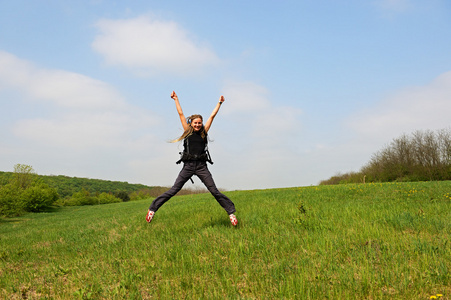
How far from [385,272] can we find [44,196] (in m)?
62.8

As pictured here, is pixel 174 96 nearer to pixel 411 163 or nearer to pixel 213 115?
pixel 213 115

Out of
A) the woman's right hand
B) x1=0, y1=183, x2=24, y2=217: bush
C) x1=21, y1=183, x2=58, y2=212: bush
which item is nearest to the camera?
the woman's right hand

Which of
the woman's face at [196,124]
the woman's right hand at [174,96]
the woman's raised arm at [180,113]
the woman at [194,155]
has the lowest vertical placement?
the woman at [194,155]

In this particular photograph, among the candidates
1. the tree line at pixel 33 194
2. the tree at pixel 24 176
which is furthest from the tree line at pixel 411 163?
the tree at pixel 24 176

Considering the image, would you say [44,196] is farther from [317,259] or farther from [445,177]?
[445,177]

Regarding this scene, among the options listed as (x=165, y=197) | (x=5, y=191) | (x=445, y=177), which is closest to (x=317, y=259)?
(x=165, y=197)

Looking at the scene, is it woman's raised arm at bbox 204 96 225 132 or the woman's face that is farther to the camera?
woman's raised arm at bbox 204 96 225 132

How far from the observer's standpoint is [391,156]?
55969 mm

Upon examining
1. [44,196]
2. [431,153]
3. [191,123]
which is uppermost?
[431,153]

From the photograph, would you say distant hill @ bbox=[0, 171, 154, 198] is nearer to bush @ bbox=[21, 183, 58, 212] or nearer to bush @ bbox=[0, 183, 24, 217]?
bush @ bbox=[21, 183, 58, 212]

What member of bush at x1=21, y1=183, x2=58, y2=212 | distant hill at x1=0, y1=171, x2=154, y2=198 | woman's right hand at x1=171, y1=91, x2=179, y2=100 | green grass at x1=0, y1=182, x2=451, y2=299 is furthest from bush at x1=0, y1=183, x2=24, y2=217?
distant hill at x1=0, y1=171, x2=154, y2=198

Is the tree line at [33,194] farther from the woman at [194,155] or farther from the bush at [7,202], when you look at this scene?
the woman at [194,155]

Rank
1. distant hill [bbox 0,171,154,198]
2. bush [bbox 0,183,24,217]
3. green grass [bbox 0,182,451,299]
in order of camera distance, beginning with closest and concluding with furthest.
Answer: green grass [bbox 0,182,451,299] < bush [bbox 0,183,24,217] < distant hill [bbox 0,171,154,198]

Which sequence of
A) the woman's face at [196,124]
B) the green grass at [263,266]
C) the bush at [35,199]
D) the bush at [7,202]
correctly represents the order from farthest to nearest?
the bush at [35,199]
the bush at [7,202]
the woman's face at [196,124]
the green grass at [263,266]
